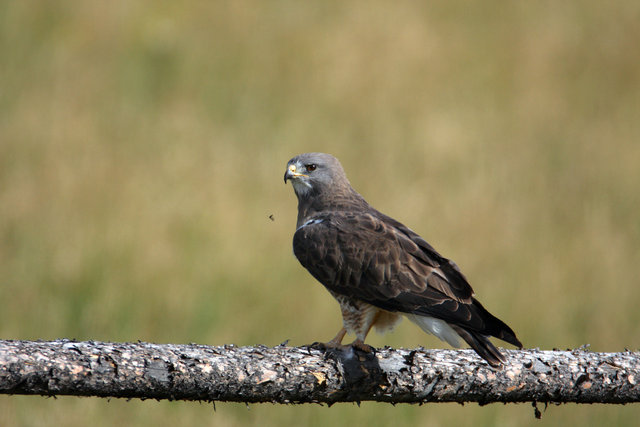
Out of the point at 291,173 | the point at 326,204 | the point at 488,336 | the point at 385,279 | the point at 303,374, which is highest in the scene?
the point at 291,173

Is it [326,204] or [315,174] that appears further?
[315,174]

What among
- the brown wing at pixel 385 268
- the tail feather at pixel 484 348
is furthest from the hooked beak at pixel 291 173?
the tail feather at pixel 484 348

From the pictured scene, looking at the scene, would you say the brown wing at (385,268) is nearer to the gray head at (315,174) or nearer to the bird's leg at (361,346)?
the bird's leg at (361,346)

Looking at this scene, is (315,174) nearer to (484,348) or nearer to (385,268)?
(385,268)

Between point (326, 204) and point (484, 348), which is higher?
point (326, 204)

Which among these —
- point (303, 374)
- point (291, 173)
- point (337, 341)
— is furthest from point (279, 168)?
point (303, 374)

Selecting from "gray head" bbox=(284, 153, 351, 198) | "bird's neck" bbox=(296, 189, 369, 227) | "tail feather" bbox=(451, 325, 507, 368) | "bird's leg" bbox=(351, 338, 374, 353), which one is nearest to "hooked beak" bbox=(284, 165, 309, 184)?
"gray head" bbox=(284, 153, 351, 198)

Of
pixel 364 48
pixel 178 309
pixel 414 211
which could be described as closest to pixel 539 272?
pixel 414 211

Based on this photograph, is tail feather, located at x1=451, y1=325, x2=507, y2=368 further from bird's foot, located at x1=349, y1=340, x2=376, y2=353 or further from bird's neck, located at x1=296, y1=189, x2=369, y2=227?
bird's neck, located at x1=296, y1=189, x2=369, y2=227

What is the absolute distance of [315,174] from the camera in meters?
5.82

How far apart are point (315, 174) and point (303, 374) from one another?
2343 mm

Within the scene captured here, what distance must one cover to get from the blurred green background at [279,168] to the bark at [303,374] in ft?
10.6

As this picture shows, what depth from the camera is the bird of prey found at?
170 inches

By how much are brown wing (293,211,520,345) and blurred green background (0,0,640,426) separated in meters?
2.57
